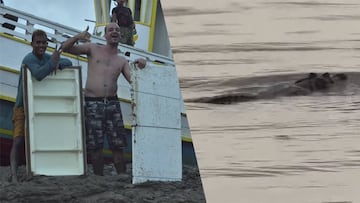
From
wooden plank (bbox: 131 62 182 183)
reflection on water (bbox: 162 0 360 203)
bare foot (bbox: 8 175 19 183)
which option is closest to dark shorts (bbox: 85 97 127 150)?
wooden plank (bbox: 131 62 182 183)

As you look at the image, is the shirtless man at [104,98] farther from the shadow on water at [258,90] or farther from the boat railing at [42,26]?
the shadow on water at [258,90]

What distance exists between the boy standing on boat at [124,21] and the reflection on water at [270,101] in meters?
2.72

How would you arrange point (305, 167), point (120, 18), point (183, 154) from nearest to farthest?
1. point (305, 167)
2. point (183, 154)
3. point (120, 18)

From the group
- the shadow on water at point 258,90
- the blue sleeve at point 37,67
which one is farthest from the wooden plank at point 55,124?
the shadow on water at point 258,90

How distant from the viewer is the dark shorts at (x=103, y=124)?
283cm

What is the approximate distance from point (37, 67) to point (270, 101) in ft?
8.69

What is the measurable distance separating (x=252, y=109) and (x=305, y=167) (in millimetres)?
31

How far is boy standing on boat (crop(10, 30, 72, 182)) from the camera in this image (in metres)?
2.77

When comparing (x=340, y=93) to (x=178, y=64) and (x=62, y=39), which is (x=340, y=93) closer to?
(x=178, y=64)

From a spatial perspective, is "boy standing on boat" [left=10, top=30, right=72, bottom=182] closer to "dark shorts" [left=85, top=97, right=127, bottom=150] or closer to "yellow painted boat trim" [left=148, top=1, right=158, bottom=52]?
"dark shorts" [left=85, top=97, right=127, bottom=150]

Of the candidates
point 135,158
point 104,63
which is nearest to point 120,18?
point 104,63

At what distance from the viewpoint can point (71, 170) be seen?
9.11ft

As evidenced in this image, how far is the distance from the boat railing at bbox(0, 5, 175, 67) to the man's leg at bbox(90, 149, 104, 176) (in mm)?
502

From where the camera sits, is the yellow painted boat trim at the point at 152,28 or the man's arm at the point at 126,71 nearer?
the man's arm at the point at 126,71
